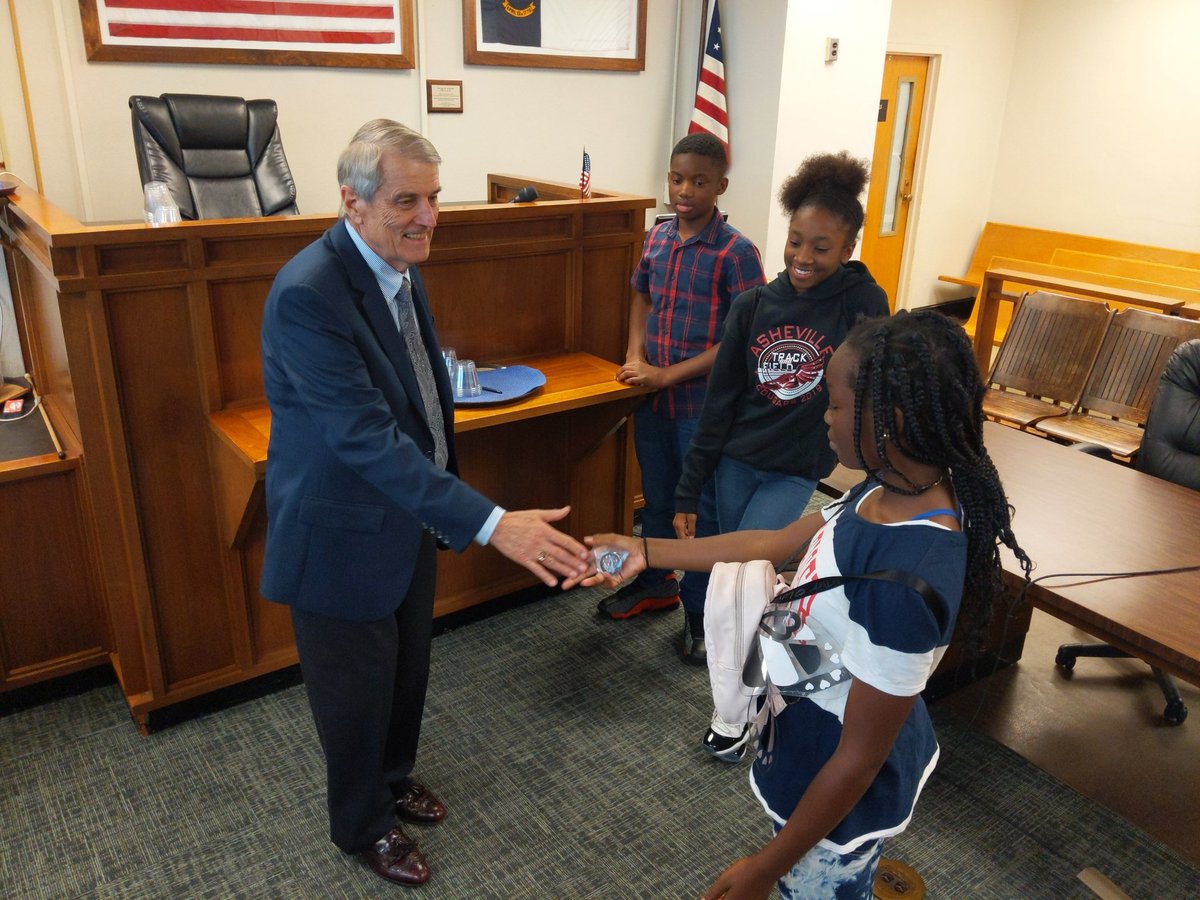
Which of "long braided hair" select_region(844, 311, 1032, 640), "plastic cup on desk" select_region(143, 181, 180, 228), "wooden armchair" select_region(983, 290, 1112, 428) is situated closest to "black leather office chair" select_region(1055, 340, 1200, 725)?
"wooden armchair" select_region(983, 290, 1112, 428)

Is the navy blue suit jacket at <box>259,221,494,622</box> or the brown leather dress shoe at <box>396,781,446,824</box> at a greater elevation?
the navy blue suit jacket at <box>259,221,494,622</box>

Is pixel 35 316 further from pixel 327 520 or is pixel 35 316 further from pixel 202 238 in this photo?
pixel 327 520

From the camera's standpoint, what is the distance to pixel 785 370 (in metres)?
2.30

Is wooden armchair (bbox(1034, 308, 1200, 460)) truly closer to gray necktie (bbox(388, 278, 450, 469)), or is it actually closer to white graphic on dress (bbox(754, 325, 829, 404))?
white graphic on dress (bbox(754, 325, 829, 404))

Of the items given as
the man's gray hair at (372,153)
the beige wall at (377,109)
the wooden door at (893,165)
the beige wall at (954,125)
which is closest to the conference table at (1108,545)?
the man's gray hair at (372,153)

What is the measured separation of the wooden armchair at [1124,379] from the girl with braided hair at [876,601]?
9.53ft

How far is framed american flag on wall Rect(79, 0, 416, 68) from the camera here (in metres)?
4.11

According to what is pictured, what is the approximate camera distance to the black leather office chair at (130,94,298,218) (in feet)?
13.2

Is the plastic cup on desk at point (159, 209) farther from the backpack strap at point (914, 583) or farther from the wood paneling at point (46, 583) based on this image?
the backpack strap at point (914, 583)

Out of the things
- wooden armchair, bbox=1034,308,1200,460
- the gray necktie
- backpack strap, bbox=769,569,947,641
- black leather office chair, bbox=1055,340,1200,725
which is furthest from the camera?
wooden armchair, bbox=1034,308,1200,460

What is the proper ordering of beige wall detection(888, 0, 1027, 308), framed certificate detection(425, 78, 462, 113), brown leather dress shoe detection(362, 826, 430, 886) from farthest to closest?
beige wall detection(888, 0, 1027, 308), framed certificate detection(425, 78, 462, 113), brown leather dress shoe detection(362, 826, 430, 886)

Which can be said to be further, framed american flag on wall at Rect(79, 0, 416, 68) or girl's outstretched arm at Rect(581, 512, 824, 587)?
framed american flag on wall at Rect(79, 0, 416, 68)

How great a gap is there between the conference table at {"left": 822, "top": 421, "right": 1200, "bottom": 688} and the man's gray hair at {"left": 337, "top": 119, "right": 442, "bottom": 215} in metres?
1.53

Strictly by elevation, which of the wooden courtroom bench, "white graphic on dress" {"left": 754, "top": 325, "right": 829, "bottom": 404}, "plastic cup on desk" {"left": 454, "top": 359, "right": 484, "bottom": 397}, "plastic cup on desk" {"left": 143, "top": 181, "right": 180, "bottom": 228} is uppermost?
"plastic cup on desk" {"left": 143, "top": 181, "right": 180, "bottom": 228}
